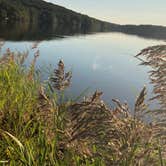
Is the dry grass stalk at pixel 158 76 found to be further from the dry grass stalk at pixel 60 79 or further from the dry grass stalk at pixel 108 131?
the dry grass stalk at pixel 60 79

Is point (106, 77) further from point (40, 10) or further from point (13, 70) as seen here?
point (40, 10)

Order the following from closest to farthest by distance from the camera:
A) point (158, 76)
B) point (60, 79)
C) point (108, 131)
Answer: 1. point (108, 131)
2. point (158, 76)
3. point (60, 79)

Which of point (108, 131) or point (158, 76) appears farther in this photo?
point (158, 76)

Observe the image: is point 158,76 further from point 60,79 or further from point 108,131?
point 60,79

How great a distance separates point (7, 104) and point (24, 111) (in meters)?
0.27

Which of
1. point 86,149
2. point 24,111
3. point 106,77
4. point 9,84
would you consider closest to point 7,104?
point 24,111

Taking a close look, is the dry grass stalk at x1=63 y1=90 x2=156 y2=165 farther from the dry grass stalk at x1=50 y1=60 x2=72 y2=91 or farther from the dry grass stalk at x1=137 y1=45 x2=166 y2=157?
the dry grass stalk at x1=50 y1=60 x2=72 y2=91

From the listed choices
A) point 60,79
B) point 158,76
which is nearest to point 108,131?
point 158,76

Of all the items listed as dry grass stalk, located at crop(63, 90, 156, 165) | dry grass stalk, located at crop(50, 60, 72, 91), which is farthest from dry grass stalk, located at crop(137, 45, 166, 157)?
dry grass stalk, located at crop(50, 60, 72, 91)

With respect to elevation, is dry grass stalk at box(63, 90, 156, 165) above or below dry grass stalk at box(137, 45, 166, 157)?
below

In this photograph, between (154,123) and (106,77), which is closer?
(154,123)

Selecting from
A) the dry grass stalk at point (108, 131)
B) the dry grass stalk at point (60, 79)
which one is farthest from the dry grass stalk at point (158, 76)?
the dry grass stalk at point (60, 79)

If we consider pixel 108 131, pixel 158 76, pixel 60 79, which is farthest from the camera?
pixel 60 79

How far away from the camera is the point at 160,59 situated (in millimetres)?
2275
